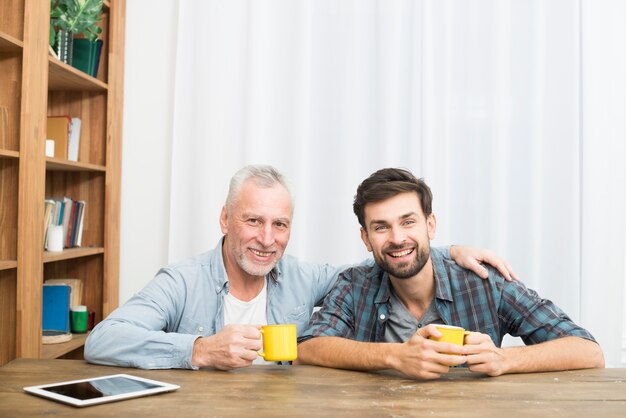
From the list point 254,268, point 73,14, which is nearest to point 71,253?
point 73,14

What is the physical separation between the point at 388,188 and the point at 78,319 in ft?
6.07

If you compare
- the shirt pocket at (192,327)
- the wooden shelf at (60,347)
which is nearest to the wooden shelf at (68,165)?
the wooden shelf at (60,347)

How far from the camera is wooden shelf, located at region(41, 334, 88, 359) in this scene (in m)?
2.57

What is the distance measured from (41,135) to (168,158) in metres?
0.83

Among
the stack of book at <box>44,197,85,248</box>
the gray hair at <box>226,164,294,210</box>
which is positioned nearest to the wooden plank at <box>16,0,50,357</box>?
the stack of book at <box>44,197,85,248</box>

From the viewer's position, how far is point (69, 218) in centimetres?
300

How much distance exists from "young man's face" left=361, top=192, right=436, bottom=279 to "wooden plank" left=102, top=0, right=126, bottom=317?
1.67 metres

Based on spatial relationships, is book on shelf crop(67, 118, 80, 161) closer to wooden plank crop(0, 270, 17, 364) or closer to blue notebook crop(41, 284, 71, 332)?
blue notebook crop(41, 284, 71, 332)

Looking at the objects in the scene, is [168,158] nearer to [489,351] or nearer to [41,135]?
[41,135]

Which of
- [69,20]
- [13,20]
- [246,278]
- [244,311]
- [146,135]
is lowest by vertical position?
[244,311]

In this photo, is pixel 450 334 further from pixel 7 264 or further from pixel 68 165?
pixel 68 165

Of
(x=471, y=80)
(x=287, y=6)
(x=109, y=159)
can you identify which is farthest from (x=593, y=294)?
(x=109, y=159)

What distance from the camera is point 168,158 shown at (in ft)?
10.5

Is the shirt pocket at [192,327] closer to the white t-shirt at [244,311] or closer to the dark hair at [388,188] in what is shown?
the white t-shirt at [244,311]
